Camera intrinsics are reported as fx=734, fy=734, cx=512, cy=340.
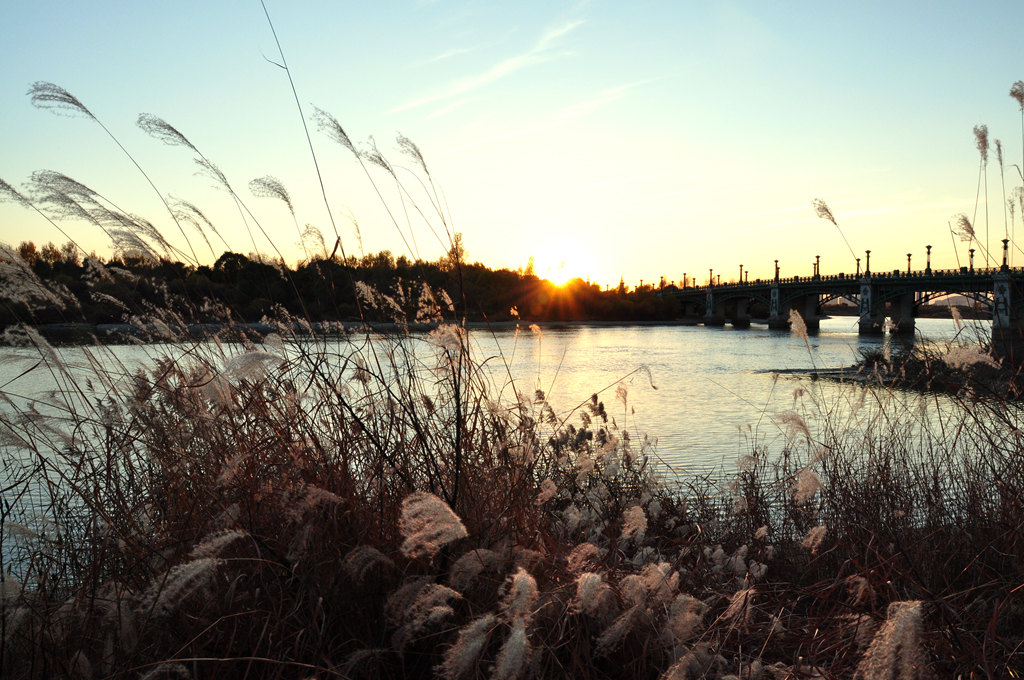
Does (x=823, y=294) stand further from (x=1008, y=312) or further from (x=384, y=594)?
(x=384, y=594)

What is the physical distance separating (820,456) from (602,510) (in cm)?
167

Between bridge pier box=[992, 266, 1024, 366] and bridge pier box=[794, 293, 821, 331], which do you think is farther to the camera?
bridge pier box=[794, 293, 821, 331]

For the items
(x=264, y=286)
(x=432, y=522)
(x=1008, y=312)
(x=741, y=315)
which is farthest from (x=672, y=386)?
(x=741, y=315)

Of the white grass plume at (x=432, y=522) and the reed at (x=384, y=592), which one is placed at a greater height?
the white grass plume at (x=432, y=522)

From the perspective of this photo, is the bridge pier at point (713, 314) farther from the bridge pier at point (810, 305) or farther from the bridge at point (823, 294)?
the bridge pier at point (810, 305)

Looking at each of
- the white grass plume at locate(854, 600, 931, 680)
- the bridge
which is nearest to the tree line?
the white grass plume at locate(854, 600, 931, 680)

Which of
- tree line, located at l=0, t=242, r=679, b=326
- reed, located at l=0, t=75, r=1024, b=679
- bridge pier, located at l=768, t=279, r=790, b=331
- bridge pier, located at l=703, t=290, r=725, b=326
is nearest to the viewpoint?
reed, located at l=0, t=75, r=1024, b=679

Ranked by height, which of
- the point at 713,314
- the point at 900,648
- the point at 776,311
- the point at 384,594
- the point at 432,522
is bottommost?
the point at 713,314

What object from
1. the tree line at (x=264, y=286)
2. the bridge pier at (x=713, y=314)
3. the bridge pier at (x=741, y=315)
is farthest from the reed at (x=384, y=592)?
the bridge pier at (x=741, y=315)

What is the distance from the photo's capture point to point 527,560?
2576 mm

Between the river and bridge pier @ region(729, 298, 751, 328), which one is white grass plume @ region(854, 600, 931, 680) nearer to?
the river

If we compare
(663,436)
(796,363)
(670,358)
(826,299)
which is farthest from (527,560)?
(826,299)

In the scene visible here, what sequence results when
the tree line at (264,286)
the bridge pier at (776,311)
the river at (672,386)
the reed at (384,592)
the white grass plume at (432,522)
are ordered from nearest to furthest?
the white grass plume at (432,522)
the reed at (384,592)
the tree line at (264,286)
the river at (672,386)
the bridge pier at (776,311)

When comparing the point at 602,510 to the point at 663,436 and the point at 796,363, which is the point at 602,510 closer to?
the point at 663,436
